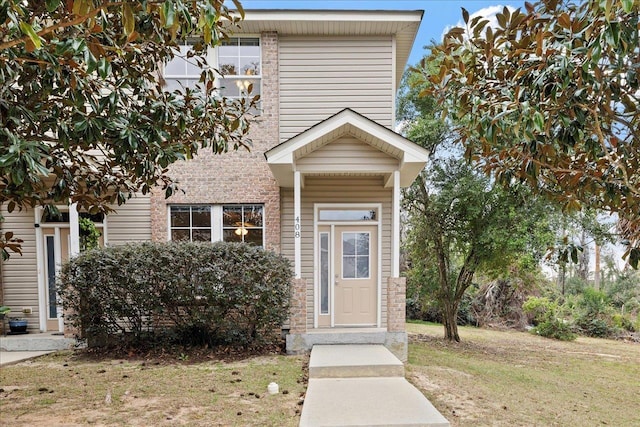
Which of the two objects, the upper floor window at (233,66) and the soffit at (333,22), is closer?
the soffit at (333,22)

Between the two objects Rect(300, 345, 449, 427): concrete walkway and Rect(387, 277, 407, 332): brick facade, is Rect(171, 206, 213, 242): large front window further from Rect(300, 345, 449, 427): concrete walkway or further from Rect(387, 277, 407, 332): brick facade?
Rect(387, 277, 407, 332): brick facade

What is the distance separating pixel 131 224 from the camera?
25.7 ft

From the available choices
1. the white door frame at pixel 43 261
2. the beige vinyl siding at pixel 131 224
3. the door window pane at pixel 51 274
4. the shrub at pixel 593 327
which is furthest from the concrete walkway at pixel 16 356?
the shrub at pixel 593 327

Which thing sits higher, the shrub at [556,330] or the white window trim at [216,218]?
the white window trim at [216,218]

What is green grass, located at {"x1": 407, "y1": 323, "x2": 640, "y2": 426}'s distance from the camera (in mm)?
4371

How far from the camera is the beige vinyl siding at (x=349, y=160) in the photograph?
259 inches

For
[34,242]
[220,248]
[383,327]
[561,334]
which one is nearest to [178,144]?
[220,248]

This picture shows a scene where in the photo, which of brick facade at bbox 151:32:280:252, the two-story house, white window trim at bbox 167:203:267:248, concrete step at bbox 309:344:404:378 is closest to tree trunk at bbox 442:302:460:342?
the two-story house

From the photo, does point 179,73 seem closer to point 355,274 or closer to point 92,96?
point 92,96

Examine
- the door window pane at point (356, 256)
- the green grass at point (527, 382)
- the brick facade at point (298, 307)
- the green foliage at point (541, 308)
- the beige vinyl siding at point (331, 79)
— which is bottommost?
the green foliage at point (541, 308)

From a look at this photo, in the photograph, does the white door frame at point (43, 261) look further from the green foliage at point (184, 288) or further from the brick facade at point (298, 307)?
the brick facade at point (298, 307)

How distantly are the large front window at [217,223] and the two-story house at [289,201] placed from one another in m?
0.02

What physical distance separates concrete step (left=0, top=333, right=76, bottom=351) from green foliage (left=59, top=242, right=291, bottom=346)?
2.59 feet

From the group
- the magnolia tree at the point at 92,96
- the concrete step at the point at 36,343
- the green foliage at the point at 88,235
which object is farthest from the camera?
the green foliage at the point at 88,235
